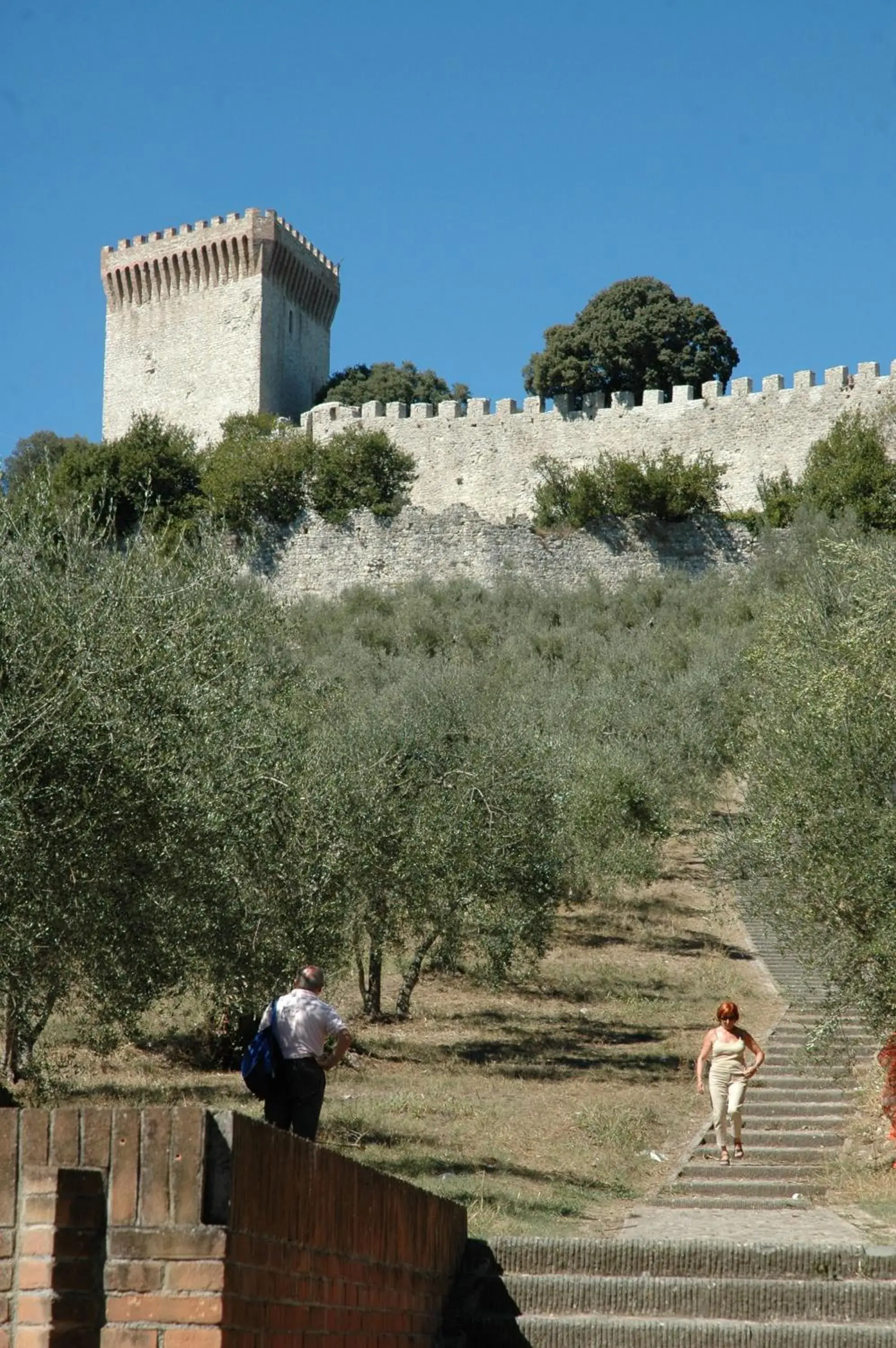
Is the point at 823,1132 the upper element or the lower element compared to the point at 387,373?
lower

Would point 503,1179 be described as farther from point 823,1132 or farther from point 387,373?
point 387,373

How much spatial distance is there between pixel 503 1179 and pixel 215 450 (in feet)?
122

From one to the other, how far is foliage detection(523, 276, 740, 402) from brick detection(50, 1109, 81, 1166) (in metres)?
46.0

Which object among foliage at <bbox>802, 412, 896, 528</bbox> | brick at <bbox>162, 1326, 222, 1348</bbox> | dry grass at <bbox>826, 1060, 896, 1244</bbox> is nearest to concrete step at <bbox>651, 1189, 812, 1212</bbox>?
dry grass at <bbox>826, 1060, 896, 1244</bbox>

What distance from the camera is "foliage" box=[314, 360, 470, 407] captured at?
53.7 meters

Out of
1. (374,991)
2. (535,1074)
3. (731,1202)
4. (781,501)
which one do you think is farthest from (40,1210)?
(781,501)

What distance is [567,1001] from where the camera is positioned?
17984 mm

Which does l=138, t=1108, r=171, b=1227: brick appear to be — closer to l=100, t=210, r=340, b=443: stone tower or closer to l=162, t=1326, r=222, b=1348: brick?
l=162, t=1326, r=222, b=1348: brick

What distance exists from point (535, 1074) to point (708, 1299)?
301 inches

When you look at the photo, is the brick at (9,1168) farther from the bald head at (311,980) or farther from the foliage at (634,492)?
the foliage at (634,492)

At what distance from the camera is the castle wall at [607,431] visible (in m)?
40.8

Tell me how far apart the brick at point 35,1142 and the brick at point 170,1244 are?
23cm

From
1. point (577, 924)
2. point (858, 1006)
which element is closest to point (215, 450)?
point (577, 924)

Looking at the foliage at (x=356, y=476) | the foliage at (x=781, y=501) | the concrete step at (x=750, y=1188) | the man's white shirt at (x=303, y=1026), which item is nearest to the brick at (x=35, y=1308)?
the man's white shirt at (x=303, y=1026)
